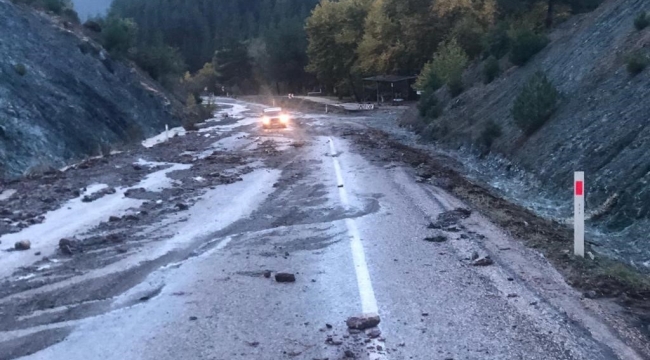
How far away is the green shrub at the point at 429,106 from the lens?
40.7 metres

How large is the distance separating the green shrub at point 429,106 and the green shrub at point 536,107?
1613 cm

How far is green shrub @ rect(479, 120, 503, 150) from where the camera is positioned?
26625 mm

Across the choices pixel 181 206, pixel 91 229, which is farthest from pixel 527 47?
pixel 91 229

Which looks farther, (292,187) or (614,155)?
(292,187)

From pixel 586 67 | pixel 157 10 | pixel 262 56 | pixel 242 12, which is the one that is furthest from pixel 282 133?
pixel 242 12

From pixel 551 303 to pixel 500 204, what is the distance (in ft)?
26.9

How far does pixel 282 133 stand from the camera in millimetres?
43656

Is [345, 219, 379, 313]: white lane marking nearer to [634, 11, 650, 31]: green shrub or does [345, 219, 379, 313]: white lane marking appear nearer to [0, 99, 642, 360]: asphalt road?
[0, 99, 642, 360]: asphalt road

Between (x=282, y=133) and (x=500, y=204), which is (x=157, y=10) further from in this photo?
(x=500, y=204)

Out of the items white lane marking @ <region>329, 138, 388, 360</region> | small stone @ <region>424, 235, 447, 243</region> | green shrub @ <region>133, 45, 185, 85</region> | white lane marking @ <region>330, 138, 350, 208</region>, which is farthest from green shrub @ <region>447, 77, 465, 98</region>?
small stone @ <region>424, 235, 447, 243</region>

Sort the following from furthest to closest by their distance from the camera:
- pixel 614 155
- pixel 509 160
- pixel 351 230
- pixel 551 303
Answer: pixel 509 160
pixel 614 155
pixel 351 230
pixel 551 303

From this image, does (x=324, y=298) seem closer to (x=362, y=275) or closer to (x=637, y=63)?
(x=362, y=275)

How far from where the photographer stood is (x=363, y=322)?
25.3ft

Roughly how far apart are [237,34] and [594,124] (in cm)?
13221
